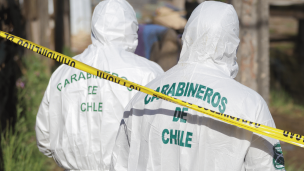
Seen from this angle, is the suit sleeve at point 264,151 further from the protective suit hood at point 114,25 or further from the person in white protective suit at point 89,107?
the protective suit hood at point 114,25

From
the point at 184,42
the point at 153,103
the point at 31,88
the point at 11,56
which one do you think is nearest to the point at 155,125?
the point at 153,103

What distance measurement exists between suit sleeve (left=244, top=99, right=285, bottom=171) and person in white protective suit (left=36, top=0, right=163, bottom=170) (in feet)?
3.25

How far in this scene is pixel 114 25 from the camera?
262cm

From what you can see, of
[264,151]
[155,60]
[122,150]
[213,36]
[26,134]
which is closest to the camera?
[264,151]

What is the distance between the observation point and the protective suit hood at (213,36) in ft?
5.54

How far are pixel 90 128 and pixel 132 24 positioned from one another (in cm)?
91

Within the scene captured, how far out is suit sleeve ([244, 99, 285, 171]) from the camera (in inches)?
61.0

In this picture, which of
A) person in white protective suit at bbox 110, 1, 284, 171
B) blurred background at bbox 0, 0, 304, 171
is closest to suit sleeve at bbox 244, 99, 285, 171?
person in white protective suit at bbox 110, 1, 284, 171

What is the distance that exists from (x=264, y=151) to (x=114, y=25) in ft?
5.08

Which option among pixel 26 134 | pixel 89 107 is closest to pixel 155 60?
pixel 26 134

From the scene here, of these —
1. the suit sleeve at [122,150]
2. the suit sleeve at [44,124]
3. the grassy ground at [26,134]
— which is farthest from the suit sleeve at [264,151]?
the grassy ground at [26,134]

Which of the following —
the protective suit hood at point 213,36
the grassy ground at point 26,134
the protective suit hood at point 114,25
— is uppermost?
the protective suit hood at point 114,25

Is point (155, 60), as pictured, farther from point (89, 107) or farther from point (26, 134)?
point (89, 107)

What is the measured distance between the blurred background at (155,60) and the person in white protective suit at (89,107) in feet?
4.28
